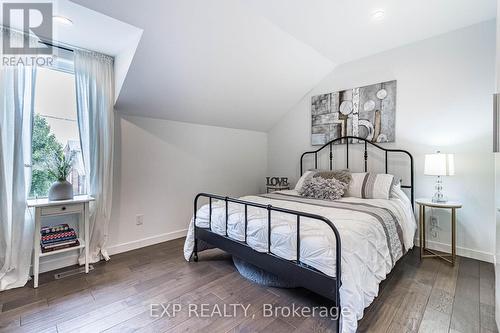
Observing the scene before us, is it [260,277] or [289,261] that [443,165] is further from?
[260,277]

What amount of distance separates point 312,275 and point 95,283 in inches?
78.4

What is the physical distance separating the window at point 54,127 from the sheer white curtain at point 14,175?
213mm

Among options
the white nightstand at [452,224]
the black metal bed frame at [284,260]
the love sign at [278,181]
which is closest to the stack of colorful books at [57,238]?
the black metal bed frame at [284,260]

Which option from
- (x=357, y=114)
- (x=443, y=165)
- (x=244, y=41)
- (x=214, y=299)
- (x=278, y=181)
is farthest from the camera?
(x=278, y=181)

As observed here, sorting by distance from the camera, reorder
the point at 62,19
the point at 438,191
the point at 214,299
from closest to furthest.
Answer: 1. the point at 214,299
2. the point at 62,19
3. the point at 438,191

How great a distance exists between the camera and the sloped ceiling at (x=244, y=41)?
2182 mm

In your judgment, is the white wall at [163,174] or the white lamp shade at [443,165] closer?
the white lamp shade at [443,165]

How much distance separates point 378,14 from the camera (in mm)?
2369

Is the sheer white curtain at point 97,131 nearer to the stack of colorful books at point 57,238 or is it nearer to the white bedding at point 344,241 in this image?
the stack of colorful books at point 57,238

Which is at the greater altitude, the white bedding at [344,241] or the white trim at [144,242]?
the white bedding at [344,241]

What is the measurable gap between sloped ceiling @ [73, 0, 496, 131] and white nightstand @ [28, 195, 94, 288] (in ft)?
4.00

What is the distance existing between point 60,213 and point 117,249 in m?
0.85

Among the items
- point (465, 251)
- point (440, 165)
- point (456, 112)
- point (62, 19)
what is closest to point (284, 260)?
point (440, 165)

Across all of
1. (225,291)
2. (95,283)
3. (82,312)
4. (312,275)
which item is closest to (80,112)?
(95,283)
